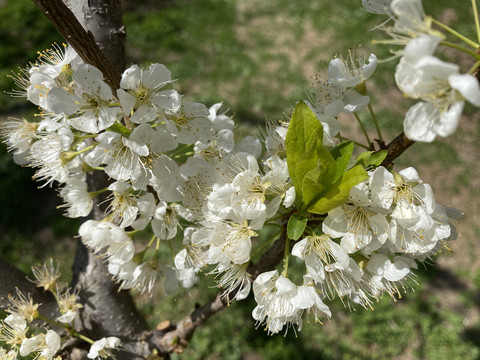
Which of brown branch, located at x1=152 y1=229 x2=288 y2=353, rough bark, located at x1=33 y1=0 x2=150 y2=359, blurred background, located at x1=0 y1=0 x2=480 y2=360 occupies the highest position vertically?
rough bark, located at x1=33 y1=0 x2=150 y2=359

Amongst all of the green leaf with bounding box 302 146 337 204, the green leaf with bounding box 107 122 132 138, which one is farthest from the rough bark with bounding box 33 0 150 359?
the green leaf with bounding box 302 146 337 204

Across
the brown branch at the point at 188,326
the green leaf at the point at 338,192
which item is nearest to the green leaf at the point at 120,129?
the green leaf at the point at 338,192

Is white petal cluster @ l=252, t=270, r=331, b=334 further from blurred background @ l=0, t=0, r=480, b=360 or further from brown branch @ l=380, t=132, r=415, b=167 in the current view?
blurred background @ l=0, t=0, r=480, b=360

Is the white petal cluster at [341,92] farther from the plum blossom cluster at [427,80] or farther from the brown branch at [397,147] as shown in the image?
the plum blossom cluster at [427,80]

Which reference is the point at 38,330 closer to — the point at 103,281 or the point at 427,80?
the point at 103,281

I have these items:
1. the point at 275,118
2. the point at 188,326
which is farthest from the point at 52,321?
the point at 275,118

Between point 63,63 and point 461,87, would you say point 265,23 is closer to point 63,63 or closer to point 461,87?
point 63,63
